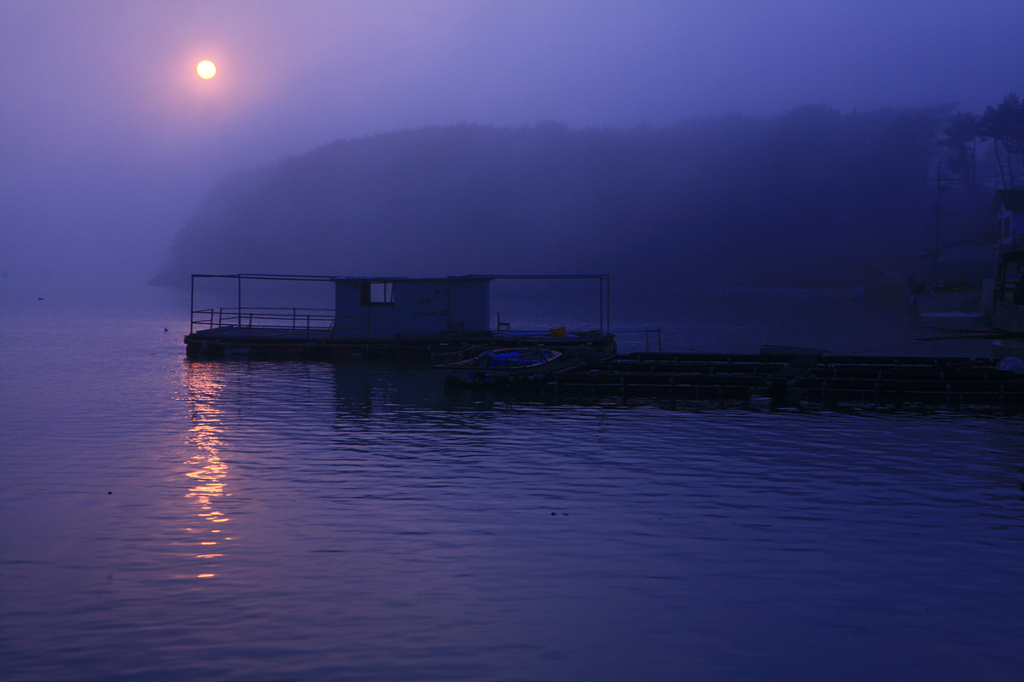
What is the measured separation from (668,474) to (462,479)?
18.0ft

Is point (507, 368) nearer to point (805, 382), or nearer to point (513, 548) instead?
point (805, 382)

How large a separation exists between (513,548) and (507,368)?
2419 cm

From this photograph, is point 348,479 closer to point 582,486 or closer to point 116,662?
point 582,486

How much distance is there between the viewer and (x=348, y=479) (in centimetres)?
2211

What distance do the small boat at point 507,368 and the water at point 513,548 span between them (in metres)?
7.51

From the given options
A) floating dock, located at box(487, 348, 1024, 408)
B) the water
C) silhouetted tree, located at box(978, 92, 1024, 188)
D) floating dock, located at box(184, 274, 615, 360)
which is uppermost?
silhouetted tree, located at box(978, 92, 1024, 188)

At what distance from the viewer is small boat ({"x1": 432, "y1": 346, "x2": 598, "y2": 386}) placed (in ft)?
131

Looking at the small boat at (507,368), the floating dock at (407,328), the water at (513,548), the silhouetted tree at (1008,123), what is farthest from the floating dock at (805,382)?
the silhouetted tree at (1008,123)

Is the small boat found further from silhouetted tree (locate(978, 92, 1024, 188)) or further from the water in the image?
silhouetted tree (locate(978, 92, 1024, 188))

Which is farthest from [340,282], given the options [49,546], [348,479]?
[49,546]

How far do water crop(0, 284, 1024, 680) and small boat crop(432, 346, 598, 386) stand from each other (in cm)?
751

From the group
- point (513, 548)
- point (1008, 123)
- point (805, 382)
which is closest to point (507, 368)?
point (805, 382)

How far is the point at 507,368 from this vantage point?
40281 millimetres

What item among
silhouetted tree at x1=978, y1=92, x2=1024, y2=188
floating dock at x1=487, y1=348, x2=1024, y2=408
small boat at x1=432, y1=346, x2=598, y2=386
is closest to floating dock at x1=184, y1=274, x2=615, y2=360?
small boat at x1=432, y1=346, x2=598, y2=386
